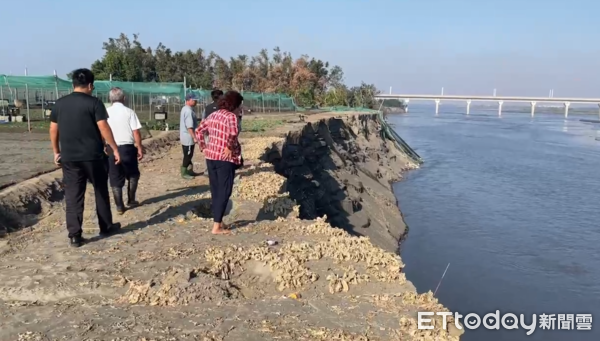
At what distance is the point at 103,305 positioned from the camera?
3.95 metres

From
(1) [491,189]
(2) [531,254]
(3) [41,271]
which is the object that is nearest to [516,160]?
(1) [491,189]

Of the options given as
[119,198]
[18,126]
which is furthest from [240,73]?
[119,198]

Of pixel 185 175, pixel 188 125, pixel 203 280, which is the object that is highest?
pixel 188 125

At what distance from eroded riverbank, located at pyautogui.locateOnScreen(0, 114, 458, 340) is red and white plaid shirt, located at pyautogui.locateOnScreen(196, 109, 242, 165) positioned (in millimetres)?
918

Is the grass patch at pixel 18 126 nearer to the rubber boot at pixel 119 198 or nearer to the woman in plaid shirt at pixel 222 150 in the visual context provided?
the rubber boot at pixel 119 198

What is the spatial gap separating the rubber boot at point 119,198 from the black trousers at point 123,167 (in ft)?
0.20

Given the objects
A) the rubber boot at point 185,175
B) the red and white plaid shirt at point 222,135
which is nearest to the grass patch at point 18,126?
the rubber boot at point 185,175

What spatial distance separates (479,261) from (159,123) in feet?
41.2

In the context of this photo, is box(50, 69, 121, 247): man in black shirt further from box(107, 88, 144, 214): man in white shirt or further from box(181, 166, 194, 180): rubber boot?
box(181, 166, 194, 180): rubber boot

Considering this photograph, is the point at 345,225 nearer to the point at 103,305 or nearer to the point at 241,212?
the point at 241,212

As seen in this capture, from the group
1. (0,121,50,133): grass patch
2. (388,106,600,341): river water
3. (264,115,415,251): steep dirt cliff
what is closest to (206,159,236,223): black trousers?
(264,115,415,251): steep dirt cliff

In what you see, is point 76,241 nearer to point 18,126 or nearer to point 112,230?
point 112,230

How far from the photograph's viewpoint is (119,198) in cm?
646

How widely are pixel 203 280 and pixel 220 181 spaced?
1.51m
